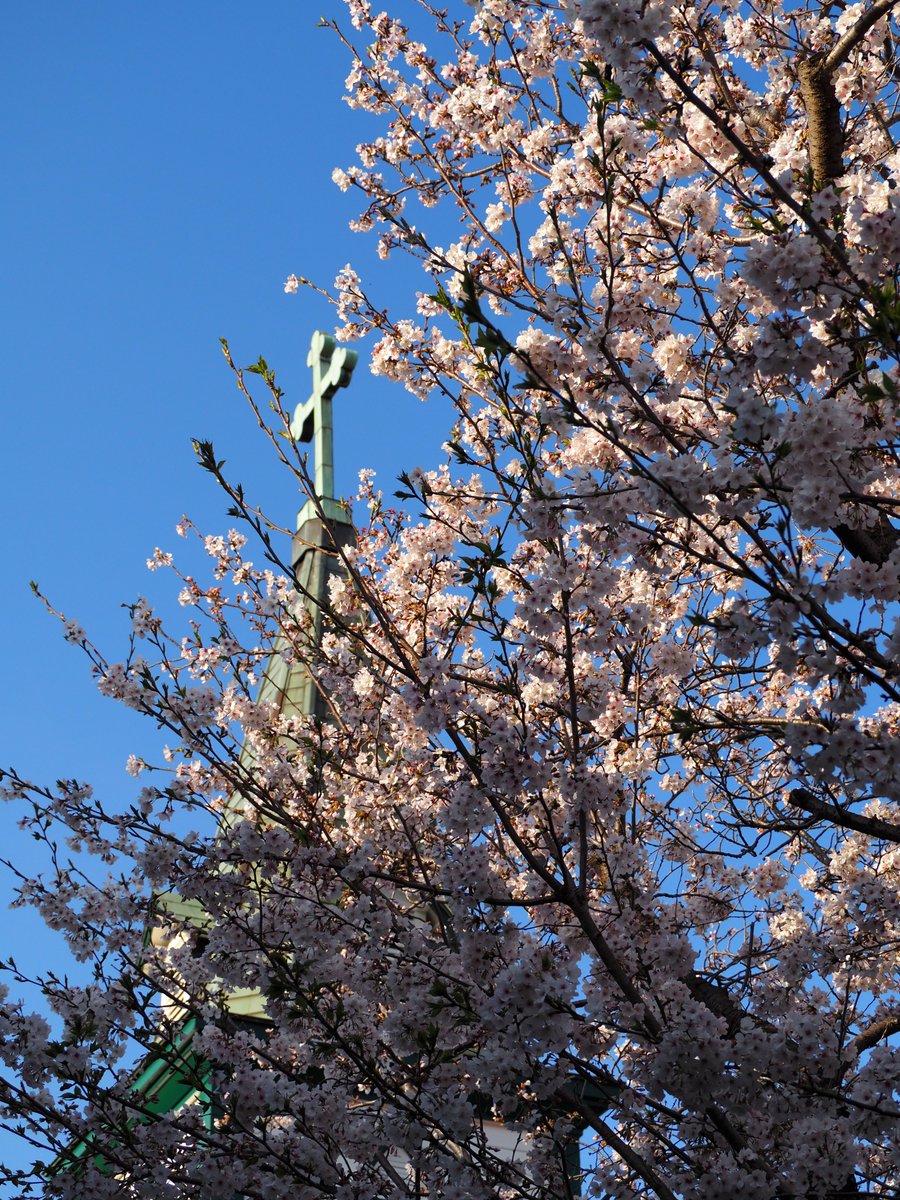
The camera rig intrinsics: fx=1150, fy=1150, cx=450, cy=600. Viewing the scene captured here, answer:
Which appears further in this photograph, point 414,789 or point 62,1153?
point 414,789

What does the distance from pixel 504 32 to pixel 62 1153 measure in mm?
6275

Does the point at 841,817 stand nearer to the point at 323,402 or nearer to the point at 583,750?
the point at 583,750

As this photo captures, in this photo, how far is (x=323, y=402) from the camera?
1420 cm

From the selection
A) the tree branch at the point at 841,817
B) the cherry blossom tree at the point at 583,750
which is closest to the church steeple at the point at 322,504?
the cherry blossom tree at the point at 583,750

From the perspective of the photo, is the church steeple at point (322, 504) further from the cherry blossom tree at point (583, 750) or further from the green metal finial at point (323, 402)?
the cherry blossom tree at point (583, 750)

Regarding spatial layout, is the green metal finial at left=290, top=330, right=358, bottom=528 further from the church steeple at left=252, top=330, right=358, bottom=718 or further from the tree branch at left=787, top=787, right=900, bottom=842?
the tree branch at left=787, top=787, right=900, bottom=842

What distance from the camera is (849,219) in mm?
3807

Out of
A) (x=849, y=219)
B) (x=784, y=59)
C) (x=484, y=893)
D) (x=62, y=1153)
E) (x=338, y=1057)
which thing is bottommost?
(x=62, y=1153)

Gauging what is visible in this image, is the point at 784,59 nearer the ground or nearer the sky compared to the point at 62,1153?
nearer the sky

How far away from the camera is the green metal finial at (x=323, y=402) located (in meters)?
13.6

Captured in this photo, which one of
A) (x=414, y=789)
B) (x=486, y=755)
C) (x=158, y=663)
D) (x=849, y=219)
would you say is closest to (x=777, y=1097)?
(x=486, y=755)

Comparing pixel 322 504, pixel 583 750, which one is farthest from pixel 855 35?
pixel 322 504

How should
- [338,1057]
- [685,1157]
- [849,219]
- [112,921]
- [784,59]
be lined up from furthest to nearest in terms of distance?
[784,59] < [112,921] < [338,1057] < [685,1157] < [849,219]

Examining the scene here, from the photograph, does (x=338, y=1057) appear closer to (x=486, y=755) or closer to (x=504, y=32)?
(x=486, y=755)
